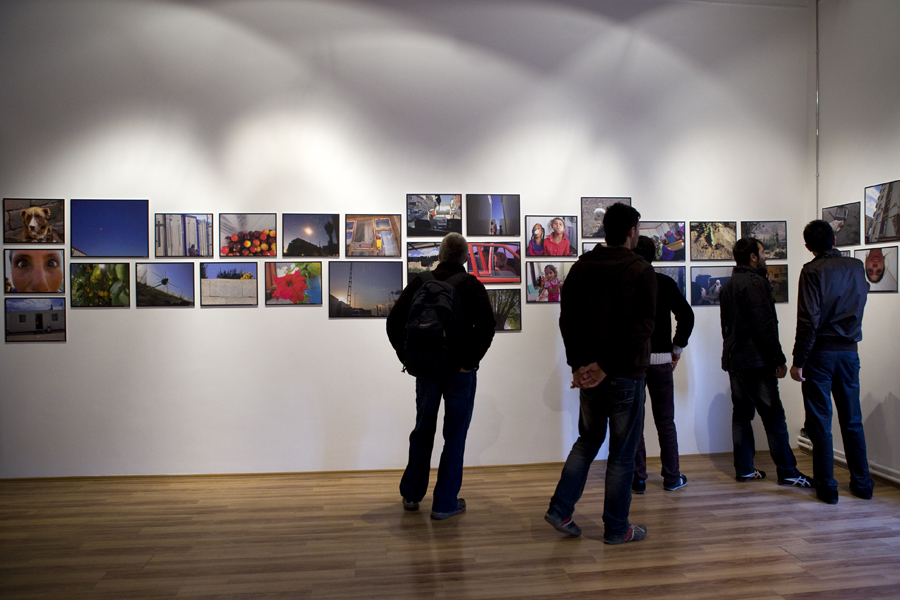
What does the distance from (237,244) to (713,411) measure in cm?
457

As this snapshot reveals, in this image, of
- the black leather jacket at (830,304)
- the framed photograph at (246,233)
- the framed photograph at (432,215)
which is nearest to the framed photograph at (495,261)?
the framed photograph at (432,215)

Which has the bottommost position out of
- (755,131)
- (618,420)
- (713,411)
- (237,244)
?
(713,411)

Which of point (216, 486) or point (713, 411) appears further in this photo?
point (713, 411)

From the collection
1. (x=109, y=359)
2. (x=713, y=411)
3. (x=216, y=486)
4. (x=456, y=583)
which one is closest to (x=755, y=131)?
(x=713, y=411)

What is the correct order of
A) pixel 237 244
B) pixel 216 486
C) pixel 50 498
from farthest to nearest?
pixel 237 244 < pixel 216 486 < pixel 50 498

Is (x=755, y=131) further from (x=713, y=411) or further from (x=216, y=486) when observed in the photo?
(x=216, y=486)

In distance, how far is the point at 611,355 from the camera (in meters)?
3.00

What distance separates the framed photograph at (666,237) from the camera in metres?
5.03

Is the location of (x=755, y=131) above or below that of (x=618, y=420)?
above

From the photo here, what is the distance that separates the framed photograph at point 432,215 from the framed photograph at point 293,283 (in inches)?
35.3

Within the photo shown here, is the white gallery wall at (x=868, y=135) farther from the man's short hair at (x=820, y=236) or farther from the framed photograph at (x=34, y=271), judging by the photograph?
the framed photograph at (x=34, y=271)

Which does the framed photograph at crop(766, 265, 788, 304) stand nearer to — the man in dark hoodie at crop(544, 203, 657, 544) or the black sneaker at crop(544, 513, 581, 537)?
the man in dark hoodie at crop(544, 203, 657, 544)

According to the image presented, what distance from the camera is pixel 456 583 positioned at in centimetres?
273

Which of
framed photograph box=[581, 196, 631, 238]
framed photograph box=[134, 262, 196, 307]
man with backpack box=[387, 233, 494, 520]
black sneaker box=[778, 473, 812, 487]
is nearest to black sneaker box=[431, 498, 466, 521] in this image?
man with backpack box=[387, 233, 494, 520]
